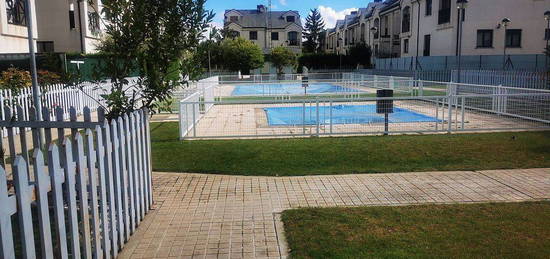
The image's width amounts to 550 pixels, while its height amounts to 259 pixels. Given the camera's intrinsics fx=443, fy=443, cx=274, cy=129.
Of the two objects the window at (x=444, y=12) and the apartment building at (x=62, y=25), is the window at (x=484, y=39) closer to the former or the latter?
the window at (x=444, y=12)

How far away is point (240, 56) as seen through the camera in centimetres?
4872

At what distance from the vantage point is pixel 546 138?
11.3 metres

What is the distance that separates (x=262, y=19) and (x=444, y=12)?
42681 mm

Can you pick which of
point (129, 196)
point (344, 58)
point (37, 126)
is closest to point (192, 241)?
point (129, 196)

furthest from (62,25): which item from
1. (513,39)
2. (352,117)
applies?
(513,39)

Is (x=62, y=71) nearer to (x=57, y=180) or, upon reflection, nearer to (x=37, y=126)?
(x=37, y=126)

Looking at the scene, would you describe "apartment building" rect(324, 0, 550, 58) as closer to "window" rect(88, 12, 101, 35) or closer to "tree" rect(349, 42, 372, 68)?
"tree" rect(349, 42, 372, 68)

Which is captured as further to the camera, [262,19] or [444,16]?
[262,19]

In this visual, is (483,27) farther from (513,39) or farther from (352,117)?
(352,117)

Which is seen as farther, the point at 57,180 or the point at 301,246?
the point at 301,246

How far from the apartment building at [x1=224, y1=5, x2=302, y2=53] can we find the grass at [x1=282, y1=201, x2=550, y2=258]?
69758 millimetres

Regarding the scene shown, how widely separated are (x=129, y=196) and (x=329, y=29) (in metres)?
95.6

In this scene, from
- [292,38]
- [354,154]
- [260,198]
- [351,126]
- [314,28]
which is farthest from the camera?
[314,28]

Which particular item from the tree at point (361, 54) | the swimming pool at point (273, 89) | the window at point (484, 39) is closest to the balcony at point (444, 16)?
the window at point (484, 39)
